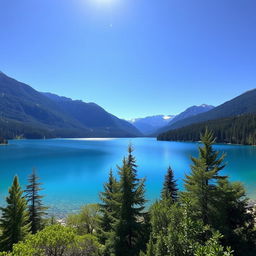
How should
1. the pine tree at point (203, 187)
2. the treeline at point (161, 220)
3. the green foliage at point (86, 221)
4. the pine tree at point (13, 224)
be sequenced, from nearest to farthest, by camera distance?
the treeline at point (161, 220)
the pine tree at point (203, 187)
the pine tree at point (13, 224)
the green foliage at point (86, 221)

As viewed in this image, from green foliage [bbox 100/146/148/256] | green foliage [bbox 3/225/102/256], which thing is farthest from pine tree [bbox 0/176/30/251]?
green foliage [bbox 3/225/102/256]

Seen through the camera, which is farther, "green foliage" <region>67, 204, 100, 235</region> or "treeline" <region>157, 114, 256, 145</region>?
"treeline" <region>157, 114, 256, 145</region>

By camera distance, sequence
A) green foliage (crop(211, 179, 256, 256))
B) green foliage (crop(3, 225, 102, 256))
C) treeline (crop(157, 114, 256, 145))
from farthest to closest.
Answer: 1. treeline (crop(157, 114, 256, 145))
2. green foliage (crop(211, 179, 256, 256))
3. green foliage (crop(3, 225, 102, 256))

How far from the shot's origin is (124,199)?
18.1 m

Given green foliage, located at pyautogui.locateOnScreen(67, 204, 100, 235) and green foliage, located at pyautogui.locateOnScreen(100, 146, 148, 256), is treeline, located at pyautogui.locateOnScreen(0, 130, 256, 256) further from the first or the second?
green foliage, located at pyautogui.locateOnScreen(67, 204, 100, 235)

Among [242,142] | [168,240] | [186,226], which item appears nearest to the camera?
[186,226]

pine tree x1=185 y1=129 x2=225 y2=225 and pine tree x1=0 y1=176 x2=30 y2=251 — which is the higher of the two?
pine tree x1=185 y1=129 x2=225 y2=225

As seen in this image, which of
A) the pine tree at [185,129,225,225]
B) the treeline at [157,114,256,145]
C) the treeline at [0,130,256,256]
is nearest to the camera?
the treeline at [0,130,256,256]

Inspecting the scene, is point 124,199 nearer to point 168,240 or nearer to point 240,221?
point 168,240

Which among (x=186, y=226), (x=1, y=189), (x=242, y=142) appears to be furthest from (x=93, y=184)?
(x=242, y=142)

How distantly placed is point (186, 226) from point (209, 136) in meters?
10.6

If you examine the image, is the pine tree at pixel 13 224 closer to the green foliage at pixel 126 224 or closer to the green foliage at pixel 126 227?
the green foliage at pixel 126 227

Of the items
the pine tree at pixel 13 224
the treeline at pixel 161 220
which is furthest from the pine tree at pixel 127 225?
the pine tree at pixel 13 224

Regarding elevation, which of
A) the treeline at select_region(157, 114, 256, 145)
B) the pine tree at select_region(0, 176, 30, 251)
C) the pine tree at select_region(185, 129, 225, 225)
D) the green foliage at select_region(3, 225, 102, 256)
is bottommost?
the pine tree at select_region(0, 176, 30, 251)
